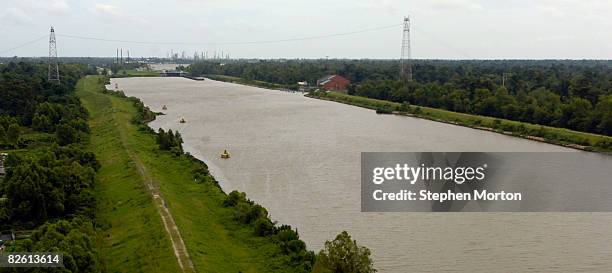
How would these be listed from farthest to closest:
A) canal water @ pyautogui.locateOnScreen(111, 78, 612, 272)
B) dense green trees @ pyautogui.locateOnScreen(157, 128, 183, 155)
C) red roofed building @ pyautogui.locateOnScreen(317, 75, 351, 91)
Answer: red roofed building @ pyautogui.locateOnScreen(317, 75, 351, 91) → dense green trees @ pyautogui.locateOnScreen(157, 128, 183, 155) → canal water @ pyautogui.locateOnScreen(111, 78, 612, 272)

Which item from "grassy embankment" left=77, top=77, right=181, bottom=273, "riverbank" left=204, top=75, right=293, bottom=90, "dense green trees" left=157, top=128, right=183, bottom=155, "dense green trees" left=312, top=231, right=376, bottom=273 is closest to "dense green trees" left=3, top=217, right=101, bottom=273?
"grassy embankment" left=77, top=77, right=181, bottom=273

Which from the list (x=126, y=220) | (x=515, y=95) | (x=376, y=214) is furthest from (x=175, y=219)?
(x=515, y=95)

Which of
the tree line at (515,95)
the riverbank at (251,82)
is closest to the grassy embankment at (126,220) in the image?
the tree line at (515,95)

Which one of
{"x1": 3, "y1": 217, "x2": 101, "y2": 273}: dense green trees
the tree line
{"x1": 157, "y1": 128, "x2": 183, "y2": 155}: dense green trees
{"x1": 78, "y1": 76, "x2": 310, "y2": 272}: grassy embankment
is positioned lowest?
{"x1": 78, "y1": 76, "x2": 310, "y2": 272}: grassy embankment

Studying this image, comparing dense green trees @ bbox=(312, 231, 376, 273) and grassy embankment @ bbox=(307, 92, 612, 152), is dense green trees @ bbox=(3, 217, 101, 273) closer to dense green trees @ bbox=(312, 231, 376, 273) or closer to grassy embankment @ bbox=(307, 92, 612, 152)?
dense green trees @ bbox=(312, 231, 376, 273)

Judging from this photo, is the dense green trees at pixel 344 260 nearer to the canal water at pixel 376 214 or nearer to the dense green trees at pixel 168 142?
the canal water at pixel 376 214

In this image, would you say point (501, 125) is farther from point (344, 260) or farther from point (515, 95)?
point (344, 260)

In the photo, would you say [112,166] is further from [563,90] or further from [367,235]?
[563,90]
